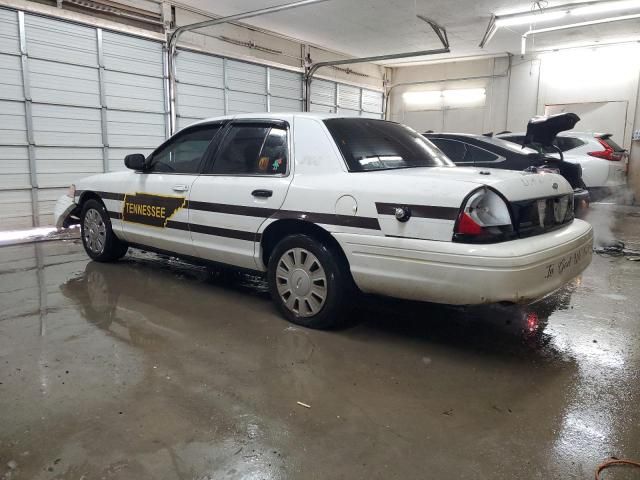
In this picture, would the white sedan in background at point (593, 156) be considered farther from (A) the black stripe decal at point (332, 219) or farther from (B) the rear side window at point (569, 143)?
(A) the black stripe decal at point (332, 219)

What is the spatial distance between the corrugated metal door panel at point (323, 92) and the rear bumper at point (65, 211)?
9.22 m

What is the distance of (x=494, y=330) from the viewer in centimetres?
355

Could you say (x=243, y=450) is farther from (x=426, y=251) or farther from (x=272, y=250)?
(x=272, y=250)

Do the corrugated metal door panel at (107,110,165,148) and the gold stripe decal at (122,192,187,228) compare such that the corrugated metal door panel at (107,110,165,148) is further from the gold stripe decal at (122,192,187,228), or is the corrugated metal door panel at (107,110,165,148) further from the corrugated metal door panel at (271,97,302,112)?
the gold stripe decal at (122,192,187,228)

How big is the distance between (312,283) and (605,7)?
9529 millimetres

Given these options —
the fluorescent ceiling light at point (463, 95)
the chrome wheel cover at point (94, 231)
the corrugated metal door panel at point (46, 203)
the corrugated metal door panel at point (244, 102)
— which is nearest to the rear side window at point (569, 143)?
the fluorescent ceiling light at point (463, 95)

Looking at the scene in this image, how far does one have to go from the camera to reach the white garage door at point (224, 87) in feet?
34.0

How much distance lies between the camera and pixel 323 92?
14211 mm

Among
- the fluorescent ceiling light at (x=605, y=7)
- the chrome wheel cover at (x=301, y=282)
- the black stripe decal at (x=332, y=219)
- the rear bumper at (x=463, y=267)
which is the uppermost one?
the fluorescent ceiling light at (x=605, y=7)

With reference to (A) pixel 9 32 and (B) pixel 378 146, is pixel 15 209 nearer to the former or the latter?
(A) pixel 9 32

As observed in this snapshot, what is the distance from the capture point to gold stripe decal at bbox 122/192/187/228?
14.0 ft

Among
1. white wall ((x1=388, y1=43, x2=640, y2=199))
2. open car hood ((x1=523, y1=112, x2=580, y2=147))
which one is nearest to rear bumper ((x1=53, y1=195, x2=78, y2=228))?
open car hood ((x1=523, y1=112, x2=580, y2=147))

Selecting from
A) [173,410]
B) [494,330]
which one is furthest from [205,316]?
[494,330]

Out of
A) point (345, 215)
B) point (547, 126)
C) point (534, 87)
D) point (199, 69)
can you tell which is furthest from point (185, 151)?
point (534, 87)
